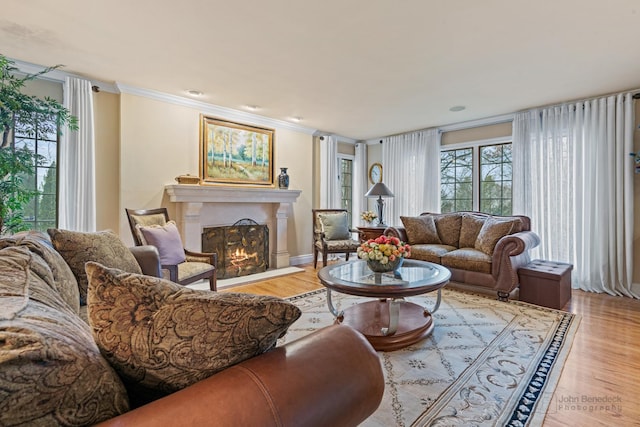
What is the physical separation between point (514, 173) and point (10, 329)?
5197 mm

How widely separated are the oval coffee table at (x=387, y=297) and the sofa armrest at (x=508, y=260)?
3.18 feet

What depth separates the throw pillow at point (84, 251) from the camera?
189cm

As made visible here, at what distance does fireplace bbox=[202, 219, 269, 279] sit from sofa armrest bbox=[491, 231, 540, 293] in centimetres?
321

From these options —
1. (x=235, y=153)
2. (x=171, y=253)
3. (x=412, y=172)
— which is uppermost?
(x=235, y=153)

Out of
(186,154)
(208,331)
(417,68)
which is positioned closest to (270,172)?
(186,154)

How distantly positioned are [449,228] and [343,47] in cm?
297

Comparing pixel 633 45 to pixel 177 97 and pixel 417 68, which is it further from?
pixel 177 97

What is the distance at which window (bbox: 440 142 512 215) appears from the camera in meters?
4.83

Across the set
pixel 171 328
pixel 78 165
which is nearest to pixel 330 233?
pixel 78 165

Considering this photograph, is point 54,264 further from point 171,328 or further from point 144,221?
point 144,221

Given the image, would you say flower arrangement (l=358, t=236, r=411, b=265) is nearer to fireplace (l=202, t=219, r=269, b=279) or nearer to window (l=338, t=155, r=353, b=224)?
fireplace (l=202, t=219, r=269, b=279)

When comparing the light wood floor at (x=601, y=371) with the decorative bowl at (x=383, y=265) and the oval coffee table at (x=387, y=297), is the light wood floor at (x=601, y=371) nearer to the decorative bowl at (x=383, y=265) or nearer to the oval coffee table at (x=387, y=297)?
the oval coffee table at (x=387, y=297)

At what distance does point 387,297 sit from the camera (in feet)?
7.31

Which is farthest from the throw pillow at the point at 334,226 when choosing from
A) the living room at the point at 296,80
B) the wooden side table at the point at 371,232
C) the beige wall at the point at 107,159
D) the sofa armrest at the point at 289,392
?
the sofa armrest at the point at 289,392
